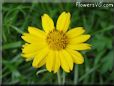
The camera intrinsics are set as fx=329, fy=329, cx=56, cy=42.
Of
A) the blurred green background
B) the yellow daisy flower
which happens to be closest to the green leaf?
the blurred green background

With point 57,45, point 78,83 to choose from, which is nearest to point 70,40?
point 57,45

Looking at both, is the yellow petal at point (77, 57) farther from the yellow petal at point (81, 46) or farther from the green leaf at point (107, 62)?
the green leaf at point (107, 62)

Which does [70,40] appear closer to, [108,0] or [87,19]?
[108,0]

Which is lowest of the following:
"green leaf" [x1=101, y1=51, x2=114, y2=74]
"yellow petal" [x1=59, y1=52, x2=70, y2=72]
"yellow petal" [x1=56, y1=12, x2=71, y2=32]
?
"green leaf" [x1=101, y1=51, x2=114, y2=74]

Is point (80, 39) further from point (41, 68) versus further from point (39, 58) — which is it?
point (41, 68)

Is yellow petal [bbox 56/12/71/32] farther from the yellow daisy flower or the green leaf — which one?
the green leaf

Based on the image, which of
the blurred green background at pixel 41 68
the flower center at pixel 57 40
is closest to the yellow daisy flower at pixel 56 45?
the flower center at pixel 57 40

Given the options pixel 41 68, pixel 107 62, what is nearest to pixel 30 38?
pixel 41 68
